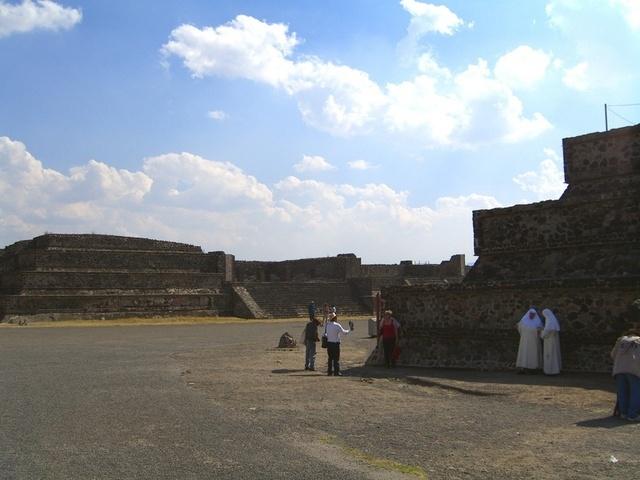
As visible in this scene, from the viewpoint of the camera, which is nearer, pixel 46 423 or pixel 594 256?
pixel 46 423

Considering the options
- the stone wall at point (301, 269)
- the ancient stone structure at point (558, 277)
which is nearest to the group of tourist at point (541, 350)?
the ancient stone structure at point (558, 277)

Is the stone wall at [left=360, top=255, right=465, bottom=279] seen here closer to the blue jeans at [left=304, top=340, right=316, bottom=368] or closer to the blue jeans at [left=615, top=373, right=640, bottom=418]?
the blue jeans at [left=304, top=340, right=316, bottom=368]

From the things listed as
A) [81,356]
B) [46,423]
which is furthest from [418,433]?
[81,356]

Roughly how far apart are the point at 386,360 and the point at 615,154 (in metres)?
6.38

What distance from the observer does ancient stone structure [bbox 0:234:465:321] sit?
35.8 meters

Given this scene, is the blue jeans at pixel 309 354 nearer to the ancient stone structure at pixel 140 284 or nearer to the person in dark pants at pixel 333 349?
the person in dark pants at pixel 333 349

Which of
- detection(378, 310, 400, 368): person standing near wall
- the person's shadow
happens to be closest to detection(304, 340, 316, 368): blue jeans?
detection(378, 310, 400, 368): person standing near wall

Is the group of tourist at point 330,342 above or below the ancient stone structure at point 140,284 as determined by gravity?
below

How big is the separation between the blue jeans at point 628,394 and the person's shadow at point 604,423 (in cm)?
13

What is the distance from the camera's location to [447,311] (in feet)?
43.8

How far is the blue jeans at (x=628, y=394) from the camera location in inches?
297

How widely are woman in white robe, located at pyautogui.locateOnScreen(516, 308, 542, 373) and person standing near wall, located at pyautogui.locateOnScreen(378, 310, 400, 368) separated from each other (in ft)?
9.44

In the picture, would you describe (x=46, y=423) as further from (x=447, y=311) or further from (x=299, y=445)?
(x=447, y=311)

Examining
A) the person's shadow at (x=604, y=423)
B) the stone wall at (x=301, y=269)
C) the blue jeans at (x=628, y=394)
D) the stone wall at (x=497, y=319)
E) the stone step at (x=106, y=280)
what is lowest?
the person's shadow at (x=604, y=423)
